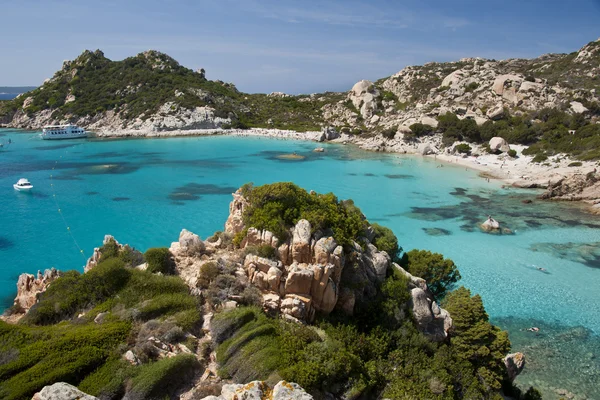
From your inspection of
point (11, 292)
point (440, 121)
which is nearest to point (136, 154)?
point (11, 292)

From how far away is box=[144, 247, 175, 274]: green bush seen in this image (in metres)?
12.3

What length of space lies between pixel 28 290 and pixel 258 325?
480 inches

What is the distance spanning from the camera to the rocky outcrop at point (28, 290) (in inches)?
548

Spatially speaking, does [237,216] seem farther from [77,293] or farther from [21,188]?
[21,188]

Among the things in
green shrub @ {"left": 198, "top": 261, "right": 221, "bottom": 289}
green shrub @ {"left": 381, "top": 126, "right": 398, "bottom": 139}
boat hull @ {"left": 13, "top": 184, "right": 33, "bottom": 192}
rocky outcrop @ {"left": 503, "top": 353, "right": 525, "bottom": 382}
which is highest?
green shrub @ {"left": 381, "top": 126, "right": 398, "bottom": 139}

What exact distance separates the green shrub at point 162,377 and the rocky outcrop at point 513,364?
38.8ft

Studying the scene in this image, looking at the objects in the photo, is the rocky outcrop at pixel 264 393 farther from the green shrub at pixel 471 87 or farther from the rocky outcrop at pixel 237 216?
the green shrub at pixel 471 87

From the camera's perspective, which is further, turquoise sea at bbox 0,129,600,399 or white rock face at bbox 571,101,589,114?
white rock face at bbox 571,101,589,114

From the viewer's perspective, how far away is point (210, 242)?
15.5m

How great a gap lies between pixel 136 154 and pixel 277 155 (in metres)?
25.5

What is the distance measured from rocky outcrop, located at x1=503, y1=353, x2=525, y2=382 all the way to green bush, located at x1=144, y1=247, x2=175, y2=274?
13.0 meters

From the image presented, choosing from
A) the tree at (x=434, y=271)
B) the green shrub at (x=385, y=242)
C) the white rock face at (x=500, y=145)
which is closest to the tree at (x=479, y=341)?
the tree at (x=434, y=271)

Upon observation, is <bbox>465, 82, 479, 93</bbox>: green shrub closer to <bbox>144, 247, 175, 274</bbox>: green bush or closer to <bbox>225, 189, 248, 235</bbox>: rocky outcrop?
<bbox>225, 189, 248, 235</bbox>: rocky outcrop

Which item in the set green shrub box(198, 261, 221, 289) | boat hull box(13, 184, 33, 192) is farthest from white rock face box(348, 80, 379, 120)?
green shrub box(198, 261, 221, 289)
